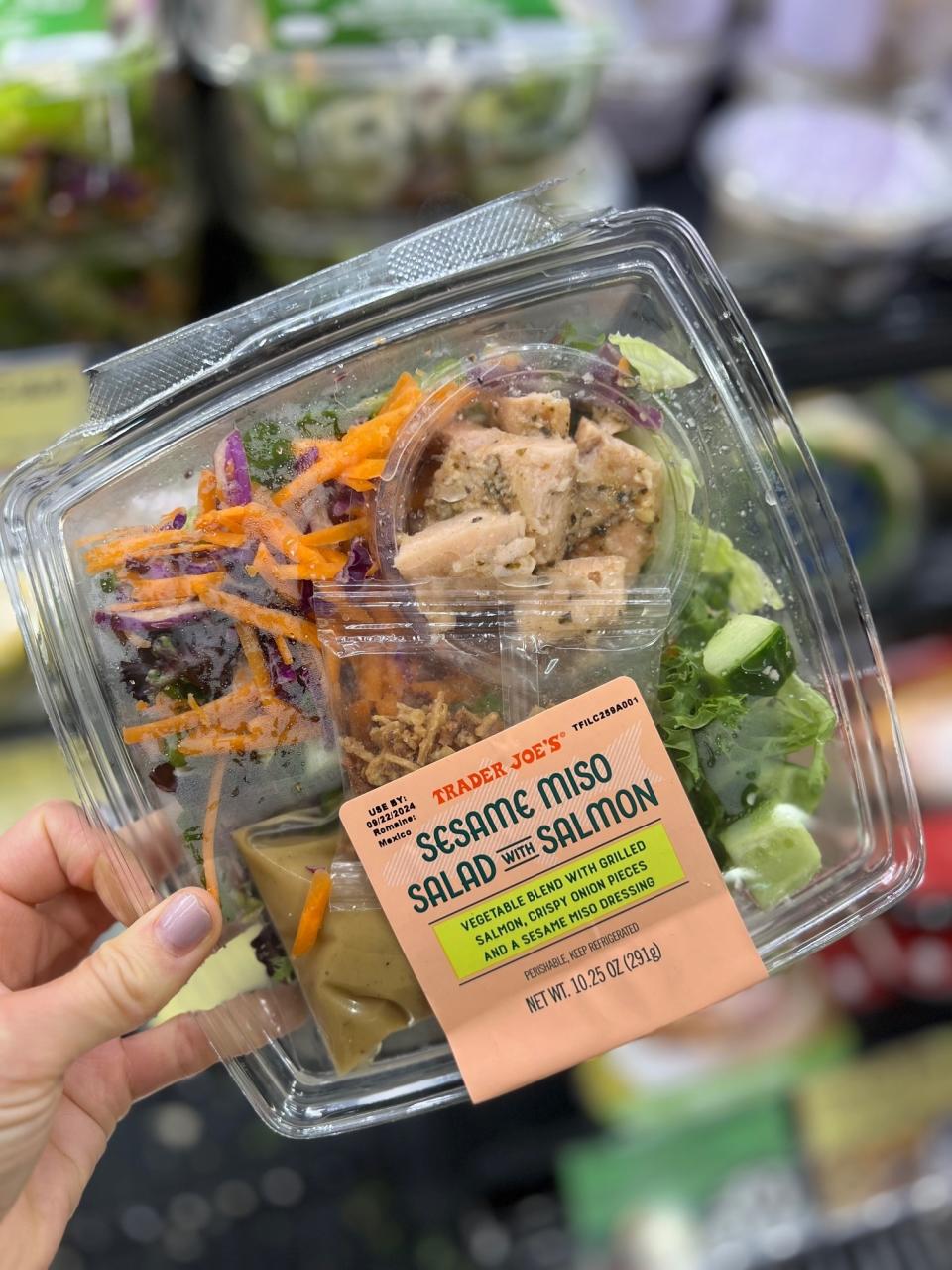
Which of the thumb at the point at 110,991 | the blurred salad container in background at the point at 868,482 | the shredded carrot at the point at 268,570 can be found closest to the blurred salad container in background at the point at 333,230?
the blurred salad container in background at the point at 868,482

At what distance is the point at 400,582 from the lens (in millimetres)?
844

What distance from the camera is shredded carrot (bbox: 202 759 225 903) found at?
33.9 inches

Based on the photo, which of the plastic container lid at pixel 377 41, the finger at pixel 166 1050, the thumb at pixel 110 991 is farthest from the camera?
the plastic container lid at pixel 377 41

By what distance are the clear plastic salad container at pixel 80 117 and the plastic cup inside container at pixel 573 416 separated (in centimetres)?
84

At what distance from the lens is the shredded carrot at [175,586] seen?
829 mm

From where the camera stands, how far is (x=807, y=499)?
968 millimetres

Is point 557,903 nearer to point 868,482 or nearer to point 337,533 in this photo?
point 337,533

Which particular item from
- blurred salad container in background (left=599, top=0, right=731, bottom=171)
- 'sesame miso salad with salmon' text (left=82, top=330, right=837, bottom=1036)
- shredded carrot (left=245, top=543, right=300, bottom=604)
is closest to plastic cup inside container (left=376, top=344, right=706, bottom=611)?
'sesame miso salad with salmon' text (left=82, top=330, right=837, bottom=1036)

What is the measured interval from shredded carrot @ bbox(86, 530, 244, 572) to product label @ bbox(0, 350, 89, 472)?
1.82ft

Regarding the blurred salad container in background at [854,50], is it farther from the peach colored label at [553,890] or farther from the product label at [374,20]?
the peach colored label at [553,890]

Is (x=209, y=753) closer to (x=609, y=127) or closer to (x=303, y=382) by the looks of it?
(x=303, y=382)

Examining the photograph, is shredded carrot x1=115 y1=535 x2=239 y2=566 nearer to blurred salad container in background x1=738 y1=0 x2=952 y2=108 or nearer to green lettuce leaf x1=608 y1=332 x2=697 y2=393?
green lettuce leaf x1=608 y1=332 x2=697 y2=393

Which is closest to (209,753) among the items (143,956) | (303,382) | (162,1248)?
(143,956)

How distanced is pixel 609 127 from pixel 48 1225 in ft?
6.07
